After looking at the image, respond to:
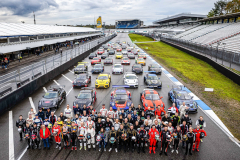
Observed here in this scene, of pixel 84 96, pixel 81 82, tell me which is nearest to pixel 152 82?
pixel 81 82

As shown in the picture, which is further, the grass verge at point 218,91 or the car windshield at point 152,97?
the car windshield at point 152,97

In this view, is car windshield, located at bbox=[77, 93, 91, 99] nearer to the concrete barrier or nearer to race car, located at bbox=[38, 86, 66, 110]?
race car, located at bbox=[38, 86, 66, 110]

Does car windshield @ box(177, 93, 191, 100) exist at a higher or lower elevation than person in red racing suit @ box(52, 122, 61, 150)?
higher

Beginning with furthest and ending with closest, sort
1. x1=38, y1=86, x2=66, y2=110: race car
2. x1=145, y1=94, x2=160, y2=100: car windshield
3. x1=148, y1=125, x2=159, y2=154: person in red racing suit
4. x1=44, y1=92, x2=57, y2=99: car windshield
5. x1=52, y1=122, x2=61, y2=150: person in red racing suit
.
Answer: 1. x1=44, y1=92, x2=57, y2=99: car windshield
2. x1=145, y1=94, x2=160, y2=100: car windshield
3. x1=38, y1=86, x2=66, y2=110: race car
4. x1=52, y1=122, x2=61, y2=150: person in red racing suit
5. x1=148, y1=125, x2=159, y2=154: person in red racing suit

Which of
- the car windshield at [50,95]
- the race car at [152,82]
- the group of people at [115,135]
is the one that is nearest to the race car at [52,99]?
the car windshield at [50,95]

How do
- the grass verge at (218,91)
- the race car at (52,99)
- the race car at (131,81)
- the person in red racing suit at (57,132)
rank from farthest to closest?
1. the race car at (131,81)
2. the race car at (52,99)
3. the grass verge at (218,91)
4. the person in red racing suit at (57,132)

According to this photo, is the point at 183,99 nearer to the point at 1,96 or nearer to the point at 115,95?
the point at 115,95

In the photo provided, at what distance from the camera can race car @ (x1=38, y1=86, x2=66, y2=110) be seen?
40.0ft

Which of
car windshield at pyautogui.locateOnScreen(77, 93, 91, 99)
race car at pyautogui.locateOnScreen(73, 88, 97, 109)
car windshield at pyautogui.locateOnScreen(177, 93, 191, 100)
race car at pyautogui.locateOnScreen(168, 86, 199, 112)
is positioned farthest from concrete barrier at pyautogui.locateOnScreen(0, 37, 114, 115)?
car windshield at pyautogui.locateOnScreen(177, 93, 191, 100)

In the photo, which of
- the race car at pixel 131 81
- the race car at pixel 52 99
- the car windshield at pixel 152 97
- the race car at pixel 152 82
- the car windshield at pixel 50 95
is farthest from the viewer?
the race car at pixel 131 81

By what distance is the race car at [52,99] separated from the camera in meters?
12.2

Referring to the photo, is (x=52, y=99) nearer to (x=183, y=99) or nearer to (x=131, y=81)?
(x=131, y=81)

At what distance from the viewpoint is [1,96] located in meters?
12.2

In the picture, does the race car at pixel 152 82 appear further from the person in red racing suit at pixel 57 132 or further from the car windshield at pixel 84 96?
the person in red racing suit at pixel 57 132
